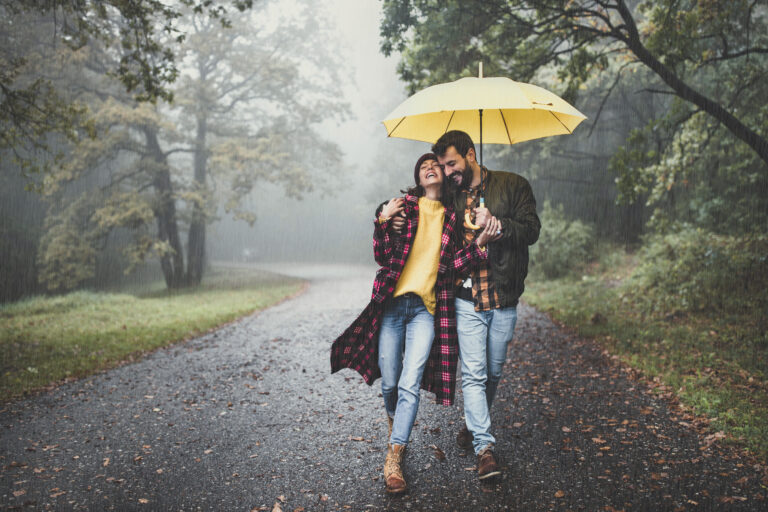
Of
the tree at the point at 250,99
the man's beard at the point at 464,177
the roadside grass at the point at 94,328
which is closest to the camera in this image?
the man's beard at the point at 464,177

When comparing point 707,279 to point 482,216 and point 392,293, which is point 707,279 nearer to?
point 482,216

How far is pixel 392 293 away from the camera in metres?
3.24

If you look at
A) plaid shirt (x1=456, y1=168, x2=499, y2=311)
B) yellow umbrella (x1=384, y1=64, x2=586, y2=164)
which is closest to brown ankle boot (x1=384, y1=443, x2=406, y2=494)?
plaid shirt (x1=456, y1=168, x2=499, y2=311)

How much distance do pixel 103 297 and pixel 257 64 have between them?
1097cm

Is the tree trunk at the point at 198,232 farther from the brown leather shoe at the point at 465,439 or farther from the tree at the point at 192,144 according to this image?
the brown leather shoe at the point at 465,439

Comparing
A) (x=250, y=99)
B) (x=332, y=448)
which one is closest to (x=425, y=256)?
(x=332, y=448)


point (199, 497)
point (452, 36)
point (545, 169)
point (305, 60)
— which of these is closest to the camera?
point (199, 497)

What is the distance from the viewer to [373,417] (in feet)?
15.1

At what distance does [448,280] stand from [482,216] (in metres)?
0.48

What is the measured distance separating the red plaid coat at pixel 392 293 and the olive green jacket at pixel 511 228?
0.16 meters

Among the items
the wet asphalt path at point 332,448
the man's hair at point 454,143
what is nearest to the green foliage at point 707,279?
the wet asphalt path at point 332,448

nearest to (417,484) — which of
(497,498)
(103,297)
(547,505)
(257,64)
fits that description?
(497,498)

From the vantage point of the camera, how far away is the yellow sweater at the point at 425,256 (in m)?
3.21

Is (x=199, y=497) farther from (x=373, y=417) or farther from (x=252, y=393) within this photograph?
(x=252, y=393)
